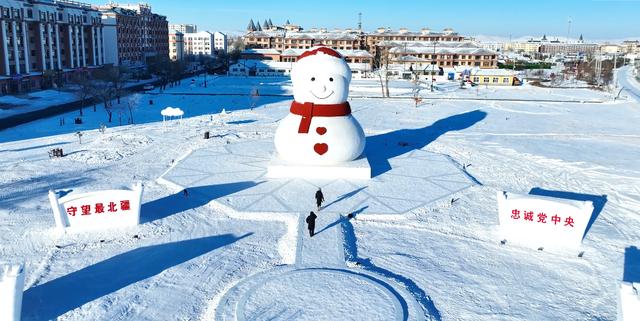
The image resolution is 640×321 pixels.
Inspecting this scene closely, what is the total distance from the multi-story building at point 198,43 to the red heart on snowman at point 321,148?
132 meters

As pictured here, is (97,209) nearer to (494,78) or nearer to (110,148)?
(110,148)

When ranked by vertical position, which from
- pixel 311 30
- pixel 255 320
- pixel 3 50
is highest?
pixel 311 30

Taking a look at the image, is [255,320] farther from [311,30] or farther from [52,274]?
[311,30]

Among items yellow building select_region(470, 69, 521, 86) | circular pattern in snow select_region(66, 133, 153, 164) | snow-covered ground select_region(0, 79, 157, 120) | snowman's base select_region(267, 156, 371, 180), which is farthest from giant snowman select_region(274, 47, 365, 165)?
yellow building select_region(470, 69, 521, 86)

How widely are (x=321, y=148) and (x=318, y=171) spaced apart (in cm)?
100

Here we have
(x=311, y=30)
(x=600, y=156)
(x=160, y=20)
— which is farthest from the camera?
(x=311, y=30)

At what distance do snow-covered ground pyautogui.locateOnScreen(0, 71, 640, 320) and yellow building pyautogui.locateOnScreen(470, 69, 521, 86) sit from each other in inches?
1632

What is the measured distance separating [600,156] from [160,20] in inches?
3315

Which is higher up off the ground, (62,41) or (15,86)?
(62,41)

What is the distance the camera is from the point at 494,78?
69.8 metres

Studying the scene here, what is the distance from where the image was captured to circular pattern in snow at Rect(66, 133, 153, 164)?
2303 cm

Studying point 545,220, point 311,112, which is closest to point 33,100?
point 311,112

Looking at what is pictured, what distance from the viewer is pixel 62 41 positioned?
2420 inches

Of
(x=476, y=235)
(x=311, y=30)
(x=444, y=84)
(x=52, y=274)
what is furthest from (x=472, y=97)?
(x=311, y=30)
